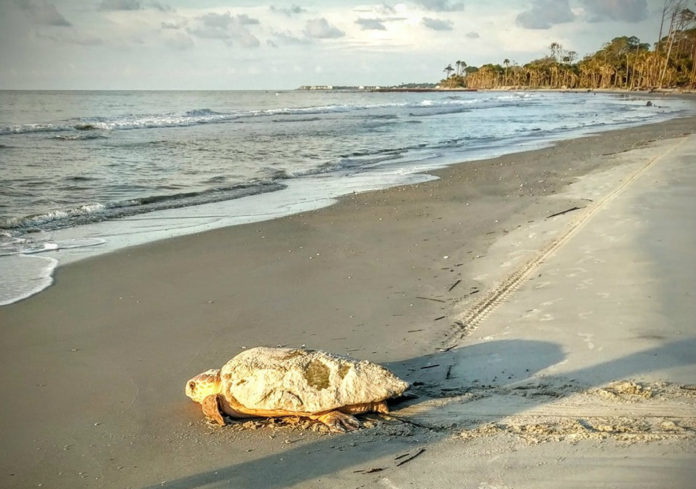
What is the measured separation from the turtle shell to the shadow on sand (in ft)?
0.91

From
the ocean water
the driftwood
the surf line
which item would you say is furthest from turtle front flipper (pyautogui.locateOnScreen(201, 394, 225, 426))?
the ocean water

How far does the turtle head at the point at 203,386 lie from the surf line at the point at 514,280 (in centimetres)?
191

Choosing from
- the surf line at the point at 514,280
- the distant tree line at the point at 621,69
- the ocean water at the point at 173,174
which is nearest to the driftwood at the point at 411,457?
the surf line at the point at 514,280

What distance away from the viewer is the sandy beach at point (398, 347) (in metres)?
3.48

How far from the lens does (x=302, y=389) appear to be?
403 cm

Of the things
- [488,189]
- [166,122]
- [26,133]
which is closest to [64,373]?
[488,189]

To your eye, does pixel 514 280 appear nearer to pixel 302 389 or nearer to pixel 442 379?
pixel 442 379

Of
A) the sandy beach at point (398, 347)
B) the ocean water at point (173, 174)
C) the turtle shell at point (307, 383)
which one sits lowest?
the ocean water at point (173, 174)

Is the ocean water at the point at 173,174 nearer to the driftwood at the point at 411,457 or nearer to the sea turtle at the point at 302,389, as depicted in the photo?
the sea turtle at the point at 302,389

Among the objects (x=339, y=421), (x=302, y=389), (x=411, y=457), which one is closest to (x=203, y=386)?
(x=302, y=389)

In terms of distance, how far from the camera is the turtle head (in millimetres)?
4156

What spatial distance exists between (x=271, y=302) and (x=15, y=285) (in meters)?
3.11

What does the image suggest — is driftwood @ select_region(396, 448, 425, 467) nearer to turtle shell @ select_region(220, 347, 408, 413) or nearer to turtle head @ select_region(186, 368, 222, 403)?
turtle shell @ select_region(220, 347, 408, 413)

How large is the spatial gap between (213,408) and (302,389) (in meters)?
0.59
